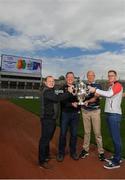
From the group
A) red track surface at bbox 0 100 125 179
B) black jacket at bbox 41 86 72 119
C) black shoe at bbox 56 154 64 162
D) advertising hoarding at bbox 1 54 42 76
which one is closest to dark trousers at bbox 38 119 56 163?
black jacket at bbox 41 86 72 119

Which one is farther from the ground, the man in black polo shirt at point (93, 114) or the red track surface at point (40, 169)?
the man in black polo shirt at point (93, 114)

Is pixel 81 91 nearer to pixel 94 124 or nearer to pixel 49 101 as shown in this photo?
pixel 49 101

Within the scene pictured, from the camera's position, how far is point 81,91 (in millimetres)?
8180

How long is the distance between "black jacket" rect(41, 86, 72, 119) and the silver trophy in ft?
1.09

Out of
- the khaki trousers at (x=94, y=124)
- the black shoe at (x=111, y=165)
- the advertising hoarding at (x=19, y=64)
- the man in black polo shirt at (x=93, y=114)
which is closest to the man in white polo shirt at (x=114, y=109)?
the black shoe at (x=111, y=165)

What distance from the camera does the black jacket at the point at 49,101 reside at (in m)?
8.00

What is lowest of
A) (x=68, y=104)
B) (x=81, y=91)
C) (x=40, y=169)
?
(x=40, y=169)

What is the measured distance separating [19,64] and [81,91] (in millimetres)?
68863

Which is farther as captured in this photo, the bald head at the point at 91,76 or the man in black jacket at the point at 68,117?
the bald head at the point at 91,76

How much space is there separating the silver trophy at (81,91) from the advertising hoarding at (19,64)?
6719cm

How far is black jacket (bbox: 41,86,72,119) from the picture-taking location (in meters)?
8.00

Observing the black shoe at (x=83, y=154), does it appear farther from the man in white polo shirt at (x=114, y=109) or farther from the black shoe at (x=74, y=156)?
the man in white polo shirt at (x=114, y=109)

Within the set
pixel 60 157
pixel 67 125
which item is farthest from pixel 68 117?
pixel 60 157

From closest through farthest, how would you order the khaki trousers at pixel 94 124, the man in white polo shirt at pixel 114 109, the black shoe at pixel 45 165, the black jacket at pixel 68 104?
the black shoe at pixel 45 165 → the man in white polo shirt at pixel 114 109 → the black jacket at pixel 68 104 → the khaki trousers at pixel 94 124
